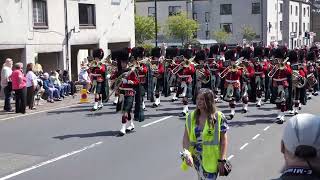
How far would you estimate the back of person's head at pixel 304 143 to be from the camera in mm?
2557

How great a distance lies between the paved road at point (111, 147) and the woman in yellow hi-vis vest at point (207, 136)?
314cm

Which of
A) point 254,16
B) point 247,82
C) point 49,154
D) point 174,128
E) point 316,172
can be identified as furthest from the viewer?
point 254,16

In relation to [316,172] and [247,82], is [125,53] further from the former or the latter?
[316,172]

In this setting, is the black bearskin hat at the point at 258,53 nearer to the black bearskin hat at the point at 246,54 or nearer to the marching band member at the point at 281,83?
the black bearskin hat at the point at 246,54

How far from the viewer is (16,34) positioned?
874 inches

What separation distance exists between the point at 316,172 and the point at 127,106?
36.8 feet

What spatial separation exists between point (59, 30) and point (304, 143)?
2370 cm

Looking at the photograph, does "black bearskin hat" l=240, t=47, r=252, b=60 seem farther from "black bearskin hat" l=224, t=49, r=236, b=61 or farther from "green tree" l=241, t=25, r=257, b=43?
"green tree" l=241, t=25, r=257, b=43

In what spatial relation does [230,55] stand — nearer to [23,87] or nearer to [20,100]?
[23,87]

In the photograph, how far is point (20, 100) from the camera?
17.2m

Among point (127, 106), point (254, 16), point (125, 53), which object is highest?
point (254, 16)

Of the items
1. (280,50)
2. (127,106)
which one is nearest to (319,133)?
(127,106)

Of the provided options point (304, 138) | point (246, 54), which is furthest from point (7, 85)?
point (304, 138)

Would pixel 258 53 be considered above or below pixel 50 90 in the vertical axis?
above
